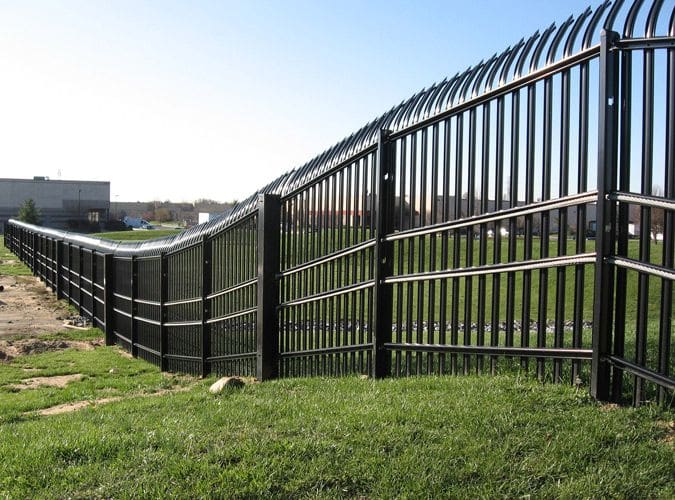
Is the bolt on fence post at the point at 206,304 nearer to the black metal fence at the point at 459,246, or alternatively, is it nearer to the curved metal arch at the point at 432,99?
the black metal fence at the point at 459,246

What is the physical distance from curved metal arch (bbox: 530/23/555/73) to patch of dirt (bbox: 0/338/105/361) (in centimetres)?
1014

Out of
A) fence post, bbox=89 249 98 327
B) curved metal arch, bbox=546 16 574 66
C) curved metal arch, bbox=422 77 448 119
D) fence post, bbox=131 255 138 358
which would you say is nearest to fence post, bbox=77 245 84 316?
fence post, bbox=89 249 98 327

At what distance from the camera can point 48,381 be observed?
9758 mm

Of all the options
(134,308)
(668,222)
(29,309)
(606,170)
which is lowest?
(29,309)

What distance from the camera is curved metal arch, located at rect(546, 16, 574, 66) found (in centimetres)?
424

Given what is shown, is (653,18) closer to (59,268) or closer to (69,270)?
(69,270)

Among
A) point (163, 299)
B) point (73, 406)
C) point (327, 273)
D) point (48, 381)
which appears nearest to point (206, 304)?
point (163, 299)

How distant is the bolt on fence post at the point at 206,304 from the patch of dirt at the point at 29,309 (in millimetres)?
6365

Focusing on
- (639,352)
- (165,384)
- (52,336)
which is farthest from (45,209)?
(639,352)

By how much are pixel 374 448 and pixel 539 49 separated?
8.49 feet

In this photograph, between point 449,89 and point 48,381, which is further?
point 48,381

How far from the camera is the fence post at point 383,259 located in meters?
5.66

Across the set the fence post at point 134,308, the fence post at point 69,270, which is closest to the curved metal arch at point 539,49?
the fence post at point 134,308

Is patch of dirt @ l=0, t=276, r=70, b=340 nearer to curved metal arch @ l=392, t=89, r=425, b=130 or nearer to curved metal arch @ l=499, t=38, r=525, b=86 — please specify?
curved metal arch @ l=392, t=89, r=425, b=130
